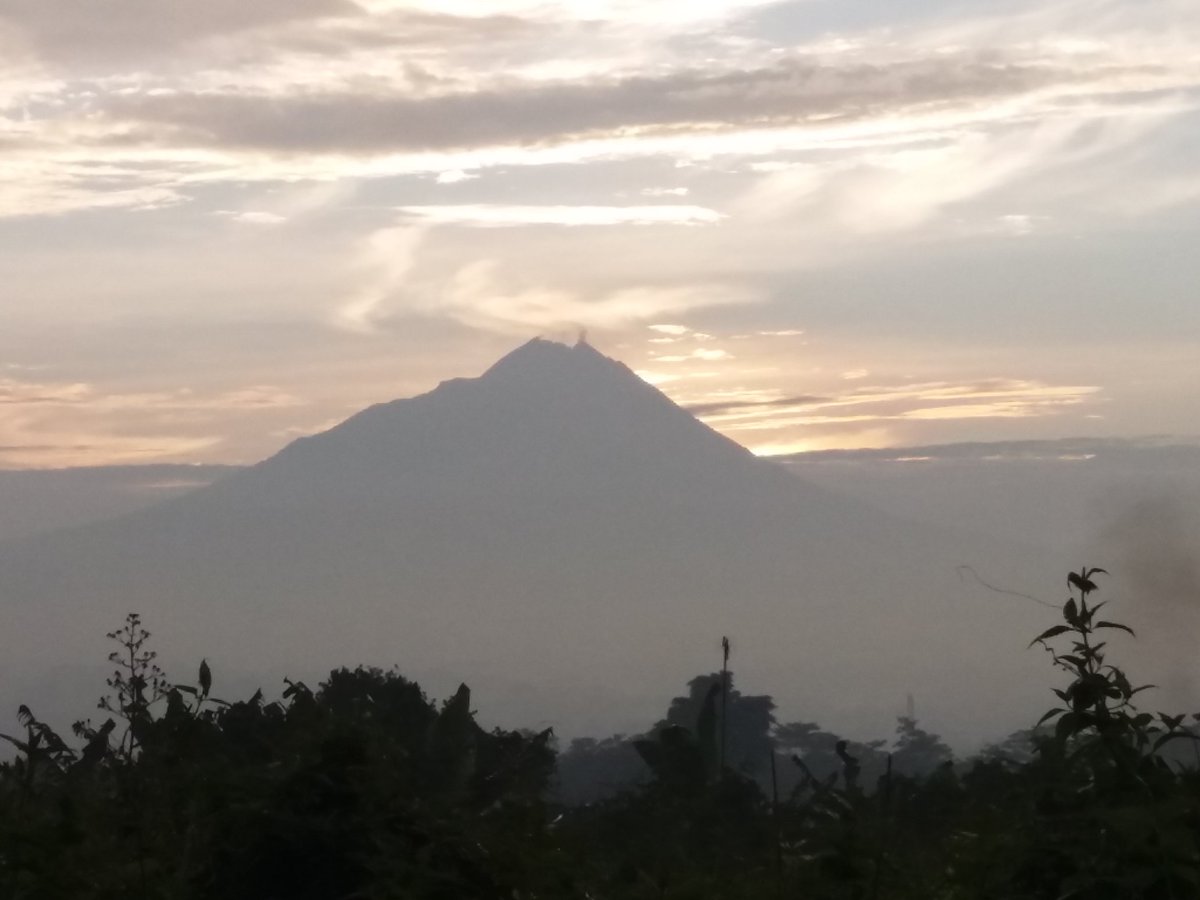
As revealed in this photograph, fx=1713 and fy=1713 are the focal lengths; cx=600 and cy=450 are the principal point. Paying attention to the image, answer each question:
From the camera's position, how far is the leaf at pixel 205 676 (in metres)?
8.11

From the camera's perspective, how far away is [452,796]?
28.9 feet

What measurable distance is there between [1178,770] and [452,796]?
357 cm

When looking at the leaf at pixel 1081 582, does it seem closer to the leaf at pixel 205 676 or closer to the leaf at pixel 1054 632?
the leaf at pixel 1054 632

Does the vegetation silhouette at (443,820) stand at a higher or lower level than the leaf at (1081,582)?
lower

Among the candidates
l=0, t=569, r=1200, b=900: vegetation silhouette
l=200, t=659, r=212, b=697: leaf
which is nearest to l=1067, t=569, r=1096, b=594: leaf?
l=0, t=569, r=1200, b=900: vegetation silhouette

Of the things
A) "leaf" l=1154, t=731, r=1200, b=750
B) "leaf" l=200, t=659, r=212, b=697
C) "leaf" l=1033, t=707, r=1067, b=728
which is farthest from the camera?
"leaf" l=200, t=659, r=212, b=697

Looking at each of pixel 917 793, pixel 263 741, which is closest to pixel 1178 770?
pixel 263 741

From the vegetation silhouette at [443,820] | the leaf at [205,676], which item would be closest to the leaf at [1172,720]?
the vegetation silhouette at [443,820]

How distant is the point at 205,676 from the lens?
26.9ft

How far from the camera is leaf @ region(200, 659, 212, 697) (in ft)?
26.6

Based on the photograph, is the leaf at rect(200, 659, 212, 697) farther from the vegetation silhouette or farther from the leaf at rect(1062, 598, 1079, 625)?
the leaf at rect(1062, 598, 1079, 625)

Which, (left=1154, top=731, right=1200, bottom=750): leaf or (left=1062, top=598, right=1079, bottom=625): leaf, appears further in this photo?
(left=1062, top=598, right=1079, bottom=625): leaf

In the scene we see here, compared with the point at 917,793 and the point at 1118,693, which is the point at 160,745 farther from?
the point at 917,793

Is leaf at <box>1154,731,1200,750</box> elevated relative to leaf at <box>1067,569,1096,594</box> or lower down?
lower down
